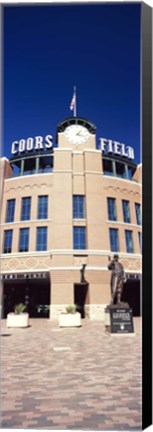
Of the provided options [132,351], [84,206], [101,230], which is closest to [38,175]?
[84,206]

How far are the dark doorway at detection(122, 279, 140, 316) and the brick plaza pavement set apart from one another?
14.9m

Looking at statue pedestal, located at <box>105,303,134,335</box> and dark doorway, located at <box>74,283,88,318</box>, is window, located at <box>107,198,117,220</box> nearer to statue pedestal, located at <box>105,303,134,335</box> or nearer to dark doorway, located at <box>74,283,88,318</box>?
dark doorway, located at <box>74,283,88,318</box>

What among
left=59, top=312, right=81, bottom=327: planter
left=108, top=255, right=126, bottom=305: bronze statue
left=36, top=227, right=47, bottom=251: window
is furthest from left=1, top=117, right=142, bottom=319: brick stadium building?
left=108, top=255, right=126, bottom=305: bronze statue

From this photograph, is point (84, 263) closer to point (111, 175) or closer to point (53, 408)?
point (111, 175)

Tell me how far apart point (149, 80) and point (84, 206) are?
19.6 meters

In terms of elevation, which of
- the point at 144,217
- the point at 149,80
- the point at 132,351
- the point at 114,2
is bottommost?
the point at 132,351

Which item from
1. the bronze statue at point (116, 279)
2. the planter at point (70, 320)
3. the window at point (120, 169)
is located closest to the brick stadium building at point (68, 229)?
the window at point (120, 169)

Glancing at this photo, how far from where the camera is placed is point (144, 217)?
3930 mm

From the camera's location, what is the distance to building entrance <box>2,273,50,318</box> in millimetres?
24234

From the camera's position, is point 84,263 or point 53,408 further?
point 84,263

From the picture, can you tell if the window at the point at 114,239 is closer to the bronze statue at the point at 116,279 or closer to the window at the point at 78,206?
the window at the point at 78,206

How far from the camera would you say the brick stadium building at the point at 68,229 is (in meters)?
22.6

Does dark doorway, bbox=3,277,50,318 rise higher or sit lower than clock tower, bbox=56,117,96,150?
lower

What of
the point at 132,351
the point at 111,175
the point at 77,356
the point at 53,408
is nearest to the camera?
the point at 53,408
